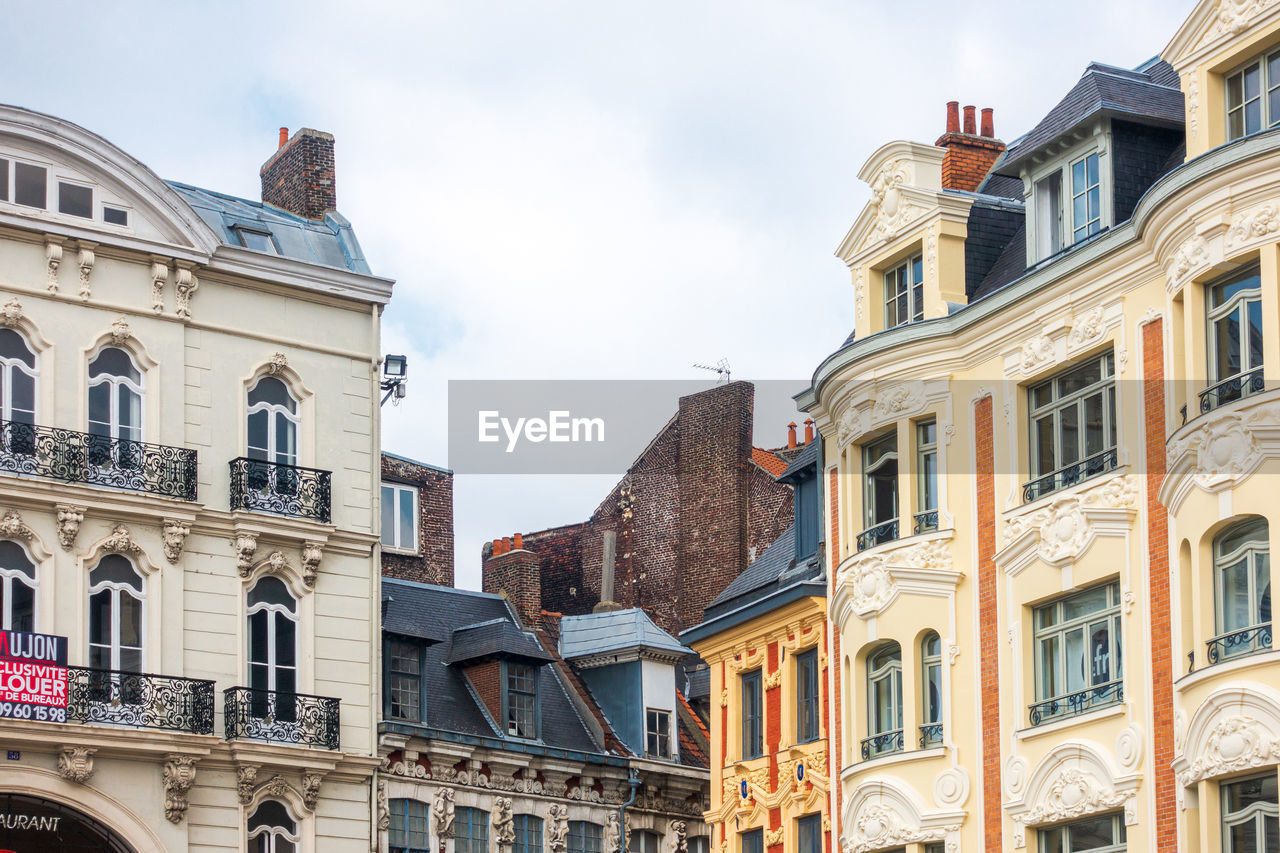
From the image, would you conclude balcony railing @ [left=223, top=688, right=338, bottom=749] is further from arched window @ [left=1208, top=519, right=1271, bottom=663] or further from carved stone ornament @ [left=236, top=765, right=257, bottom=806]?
arched window @ [left=1208, top=519, right=1271, bottom=663]

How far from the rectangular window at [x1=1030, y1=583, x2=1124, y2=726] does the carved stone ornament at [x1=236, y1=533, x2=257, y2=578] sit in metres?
11.9

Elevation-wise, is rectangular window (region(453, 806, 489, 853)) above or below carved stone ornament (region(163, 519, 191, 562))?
below

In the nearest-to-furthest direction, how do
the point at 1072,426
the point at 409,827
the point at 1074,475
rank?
the point at 1074,475 < the point at 1072,426 < the point at 409,827

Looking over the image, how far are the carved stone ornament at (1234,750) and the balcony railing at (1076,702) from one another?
2.02 m

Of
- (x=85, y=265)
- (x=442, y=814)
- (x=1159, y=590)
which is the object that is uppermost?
(x=85, y=265)

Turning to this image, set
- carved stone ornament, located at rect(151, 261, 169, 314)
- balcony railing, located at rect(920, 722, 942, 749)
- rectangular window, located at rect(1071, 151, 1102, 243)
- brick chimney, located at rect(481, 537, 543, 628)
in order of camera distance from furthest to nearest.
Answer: brick chimney, located at rect(481, 537, 543, 628) < carved stone ornament, located at rect(151, 261, 169, 314) < balcony railing, located at rect(920, 722, 942, 749) < rectangular window, located at rect(1071, 151, 1102, 243)

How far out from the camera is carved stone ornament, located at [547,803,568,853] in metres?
35.4

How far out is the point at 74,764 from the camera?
93.6 feet

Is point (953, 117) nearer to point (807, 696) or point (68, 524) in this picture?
point (807, 696)

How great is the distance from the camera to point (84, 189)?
1211 inches

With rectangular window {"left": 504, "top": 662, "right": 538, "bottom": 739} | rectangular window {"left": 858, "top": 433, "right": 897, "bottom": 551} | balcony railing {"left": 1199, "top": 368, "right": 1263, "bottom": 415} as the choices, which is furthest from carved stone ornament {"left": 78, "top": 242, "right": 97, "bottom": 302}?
balcony railing {"left": 1199, "top": 368, "right": 1263, "bottom": 415}

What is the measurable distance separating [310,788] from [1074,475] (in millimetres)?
12499

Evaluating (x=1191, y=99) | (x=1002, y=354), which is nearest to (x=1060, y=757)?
(x=1002, y=354)

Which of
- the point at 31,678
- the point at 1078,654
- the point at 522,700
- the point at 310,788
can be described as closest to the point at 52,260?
the point at 31,678
